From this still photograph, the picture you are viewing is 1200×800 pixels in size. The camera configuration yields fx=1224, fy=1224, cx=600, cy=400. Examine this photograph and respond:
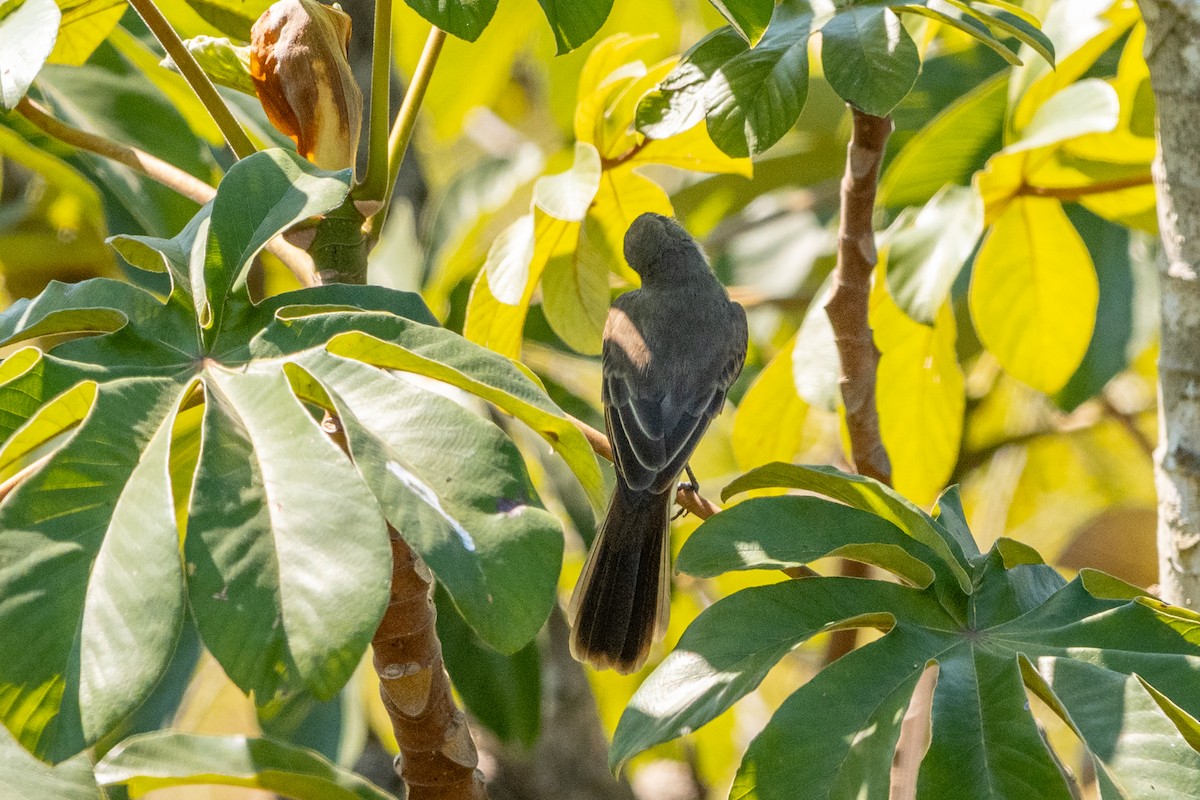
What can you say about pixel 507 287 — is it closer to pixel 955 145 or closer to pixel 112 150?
pixel 112 150

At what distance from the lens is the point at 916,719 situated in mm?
2045

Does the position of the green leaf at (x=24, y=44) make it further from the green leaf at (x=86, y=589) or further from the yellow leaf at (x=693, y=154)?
the yellow leaf at (x=693, y=154)

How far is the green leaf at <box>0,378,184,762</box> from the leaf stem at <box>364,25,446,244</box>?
2.23ft

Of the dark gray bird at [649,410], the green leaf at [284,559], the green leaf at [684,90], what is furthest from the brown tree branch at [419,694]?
the green leaf at [684,90]

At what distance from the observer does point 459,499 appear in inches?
50.5

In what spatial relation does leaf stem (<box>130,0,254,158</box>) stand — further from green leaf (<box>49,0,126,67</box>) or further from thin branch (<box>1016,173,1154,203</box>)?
thin branch (<box>1016,173,1154,203</box>)

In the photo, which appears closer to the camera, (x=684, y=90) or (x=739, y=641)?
(x=739, y=641)

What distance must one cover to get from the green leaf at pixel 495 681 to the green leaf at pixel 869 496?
99 cm

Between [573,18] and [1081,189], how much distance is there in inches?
53.2

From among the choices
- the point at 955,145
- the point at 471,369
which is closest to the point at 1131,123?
the point at 955,145

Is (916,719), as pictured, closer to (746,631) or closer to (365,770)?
(746,631)

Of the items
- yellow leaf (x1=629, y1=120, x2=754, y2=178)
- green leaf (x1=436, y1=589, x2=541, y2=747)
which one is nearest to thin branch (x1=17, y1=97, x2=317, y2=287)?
yellow leaf (x1=629, y1=120, x2=754, y2=178)

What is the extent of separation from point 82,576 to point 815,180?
10.0ft

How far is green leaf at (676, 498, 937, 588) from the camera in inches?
62.7
